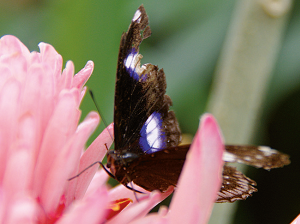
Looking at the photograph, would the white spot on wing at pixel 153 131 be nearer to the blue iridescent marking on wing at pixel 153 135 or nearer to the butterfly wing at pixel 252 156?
the blue iridescent marking on wing at pixel 153 135

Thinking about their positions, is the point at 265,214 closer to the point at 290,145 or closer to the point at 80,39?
the point at 290,145

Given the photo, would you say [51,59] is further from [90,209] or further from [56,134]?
[90,209]

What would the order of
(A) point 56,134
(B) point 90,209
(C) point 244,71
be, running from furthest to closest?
(C) point 244,71 → (A) point 56,134 → (B) point 90,209

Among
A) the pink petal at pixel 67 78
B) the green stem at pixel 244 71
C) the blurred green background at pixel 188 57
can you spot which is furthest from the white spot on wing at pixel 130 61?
the blurred green background at pixel 188 57

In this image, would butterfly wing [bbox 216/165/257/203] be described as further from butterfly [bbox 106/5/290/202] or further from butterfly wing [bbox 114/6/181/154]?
butterfly wing [bbox 114/6/181/154]

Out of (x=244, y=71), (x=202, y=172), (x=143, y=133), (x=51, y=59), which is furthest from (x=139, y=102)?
(x=244, y=71)

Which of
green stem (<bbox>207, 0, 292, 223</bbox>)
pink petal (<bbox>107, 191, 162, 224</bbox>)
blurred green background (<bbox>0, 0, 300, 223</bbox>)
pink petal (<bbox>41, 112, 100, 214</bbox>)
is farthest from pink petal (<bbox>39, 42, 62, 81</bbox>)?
blurred green background (<bbox>0, 0, 300, 223</bbox>)

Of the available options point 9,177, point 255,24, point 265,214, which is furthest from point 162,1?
point 9,177
